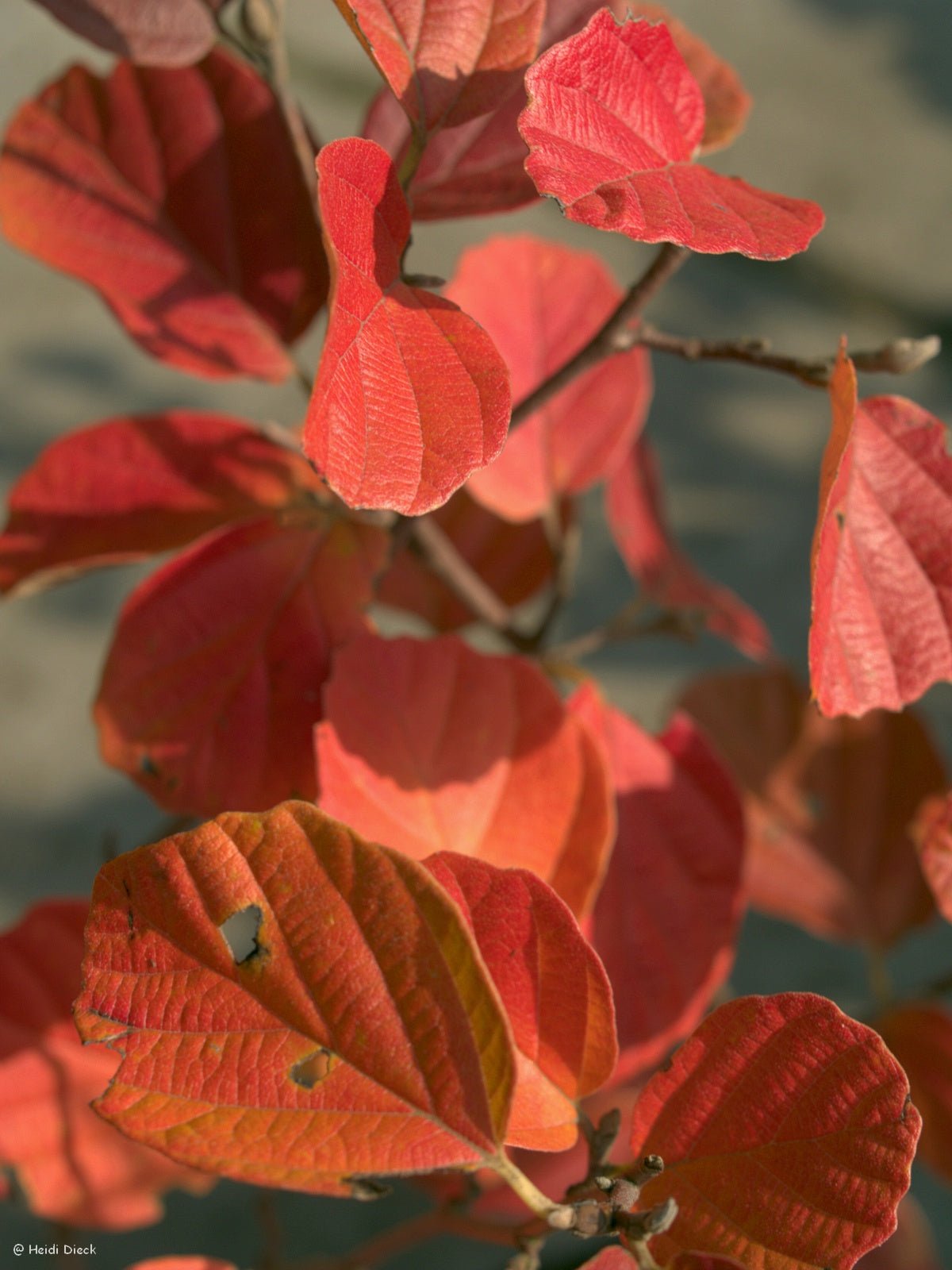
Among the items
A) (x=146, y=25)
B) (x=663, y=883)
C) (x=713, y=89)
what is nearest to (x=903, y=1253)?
(x=663, y=883)

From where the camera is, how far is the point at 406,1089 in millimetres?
332

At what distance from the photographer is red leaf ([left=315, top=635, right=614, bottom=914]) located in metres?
0.45

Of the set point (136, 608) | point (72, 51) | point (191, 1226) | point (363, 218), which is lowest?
point (191, 1226)

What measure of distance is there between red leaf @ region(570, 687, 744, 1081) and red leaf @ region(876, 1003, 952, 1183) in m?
0.18

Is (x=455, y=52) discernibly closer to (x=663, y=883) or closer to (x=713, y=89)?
(x=713, y=89)

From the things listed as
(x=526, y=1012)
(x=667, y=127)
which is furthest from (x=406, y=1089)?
(x=667, y=127)

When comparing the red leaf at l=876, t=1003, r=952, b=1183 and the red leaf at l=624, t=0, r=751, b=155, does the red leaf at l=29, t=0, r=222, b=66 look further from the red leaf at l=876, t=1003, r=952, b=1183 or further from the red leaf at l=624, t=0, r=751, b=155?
the red leaf at l=876, t=1003, r=952, b=1183

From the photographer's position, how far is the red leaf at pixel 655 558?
0.71 m

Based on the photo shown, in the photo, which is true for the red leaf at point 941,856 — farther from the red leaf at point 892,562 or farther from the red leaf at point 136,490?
the red leaf at point 136,490

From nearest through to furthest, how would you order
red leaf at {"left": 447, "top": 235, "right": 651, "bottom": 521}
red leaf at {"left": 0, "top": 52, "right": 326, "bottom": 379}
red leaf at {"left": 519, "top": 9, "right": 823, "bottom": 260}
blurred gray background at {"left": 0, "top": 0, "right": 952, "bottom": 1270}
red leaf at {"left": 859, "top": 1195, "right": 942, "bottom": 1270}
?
red leaf at {"left": 519, "top": 9, "right": 823, "bottom": 260} < red leaf at {"left": 0, "top": 52, "right": 326, "bottom": 379} < red leaf at {"left": 447, "top": 235, "right": 651, "bottom": 521} < red leaf at {"left": 859, "top": 1195, "right": 942, "bottom": 1270} < blurred gray background at {"left": 0, "top": 0, "right": 952, "bottom": 1270}

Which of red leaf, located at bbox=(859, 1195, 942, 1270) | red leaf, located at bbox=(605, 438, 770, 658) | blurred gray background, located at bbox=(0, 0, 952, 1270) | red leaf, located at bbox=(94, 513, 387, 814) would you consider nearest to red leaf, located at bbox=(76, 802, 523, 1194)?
red leaf, located at bbox=(94, 513, 387, 814)

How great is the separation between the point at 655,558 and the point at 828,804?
0.23m

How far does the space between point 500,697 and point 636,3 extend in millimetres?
317

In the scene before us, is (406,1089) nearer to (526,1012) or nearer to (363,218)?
(526,1012)
